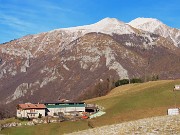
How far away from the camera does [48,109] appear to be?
157 m

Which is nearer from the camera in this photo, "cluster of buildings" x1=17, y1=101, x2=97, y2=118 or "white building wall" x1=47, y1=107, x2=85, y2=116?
"cluster of buildings" x1=17, y1=101, x2=97, y2=118

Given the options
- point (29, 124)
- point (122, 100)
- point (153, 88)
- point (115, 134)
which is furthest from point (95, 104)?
point (115, 134)

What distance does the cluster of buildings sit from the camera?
5807 inches

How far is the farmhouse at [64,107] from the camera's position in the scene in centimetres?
15550

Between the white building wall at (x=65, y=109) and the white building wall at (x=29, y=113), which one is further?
the white building wall at (x=65, y=109)

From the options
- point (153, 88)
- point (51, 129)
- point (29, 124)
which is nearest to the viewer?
point (51, 129)

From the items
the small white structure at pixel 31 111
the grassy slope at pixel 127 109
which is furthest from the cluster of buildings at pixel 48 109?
the grassy slope at pixel 127 109

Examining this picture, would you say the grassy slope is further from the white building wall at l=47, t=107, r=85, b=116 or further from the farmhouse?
the farmhouse

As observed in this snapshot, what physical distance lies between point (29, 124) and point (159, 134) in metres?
91.3

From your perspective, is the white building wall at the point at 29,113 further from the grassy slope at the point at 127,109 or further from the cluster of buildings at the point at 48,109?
the grassy slope at the point at 127,109

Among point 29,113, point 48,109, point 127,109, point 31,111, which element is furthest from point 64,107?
point 127,109

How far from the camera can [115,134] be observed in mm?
34906

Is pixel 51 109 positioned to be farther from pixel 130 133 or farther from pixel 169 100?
pixel 130 133

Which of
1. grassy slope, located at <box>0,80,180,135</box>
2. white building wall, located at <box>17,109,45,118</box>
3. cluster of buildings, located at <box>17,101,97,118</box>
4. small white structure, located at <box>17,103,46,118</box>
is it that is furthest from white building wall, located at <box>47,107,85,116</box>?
grassy slope, located at <box>0,80,180,135</box>
